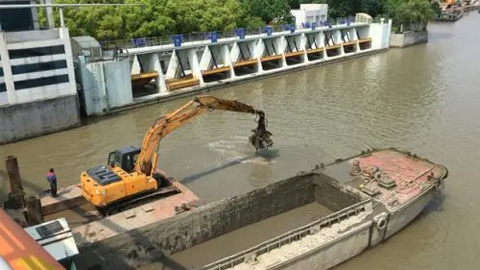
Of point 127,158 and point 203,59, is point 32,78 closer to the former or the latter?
point 127,158

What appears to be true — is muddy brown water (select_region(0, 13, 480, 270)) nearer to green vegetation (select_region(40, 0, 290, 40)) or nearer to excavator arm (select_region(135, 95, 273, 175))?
excavator arm (select_region(135, 95, 273, 175))

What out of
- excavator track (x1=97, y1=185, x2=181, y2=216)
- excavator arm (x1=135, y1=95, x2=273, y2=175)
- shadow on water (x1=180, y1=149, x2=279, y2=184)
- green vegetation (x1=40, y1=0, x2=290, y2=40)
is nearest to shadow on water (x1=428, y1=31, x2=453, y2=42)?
green vegetation (x1=40, y1=0, x2=290, y2=40)

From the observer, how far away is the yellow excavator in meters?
13.9

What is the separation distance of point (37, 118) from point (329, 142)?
16637 mm

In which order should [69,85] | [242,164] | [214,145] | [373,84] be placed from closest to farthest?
[242,164], [214,145], [69,85], [373,84]

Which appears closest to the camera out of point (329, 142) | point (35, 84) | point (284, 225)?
point (284, 225)

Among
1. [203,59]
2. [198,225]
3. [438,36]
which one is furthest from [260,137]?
[438,36]

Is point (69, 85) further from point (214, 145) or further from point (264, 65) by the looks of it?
point (264, 65)

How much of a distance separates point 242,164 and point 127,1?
2686cm

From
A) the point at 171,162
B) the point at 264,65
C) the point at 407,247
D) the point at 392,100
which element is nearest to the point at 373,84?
the point at 392,100

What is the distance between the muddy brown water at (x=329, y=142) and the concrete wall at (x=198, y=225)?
3.19m

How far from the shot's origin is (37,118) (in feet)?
82.6

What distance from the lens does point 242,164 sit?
21.6 metres

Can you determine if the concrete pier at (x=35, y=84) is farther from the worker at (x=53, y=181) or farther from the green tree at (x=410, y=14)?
the green tree at (x=410, y=14)
